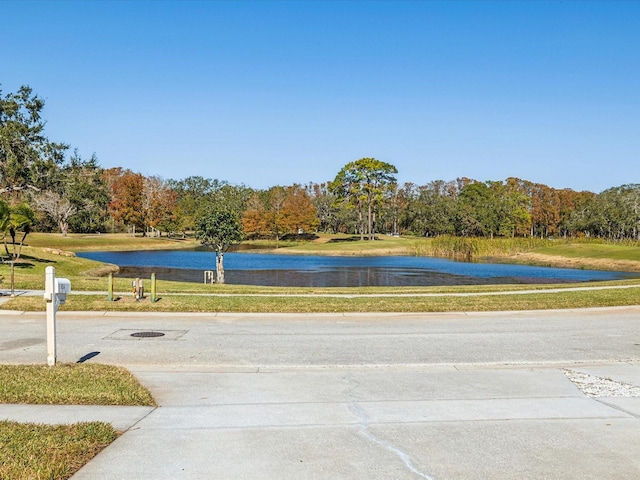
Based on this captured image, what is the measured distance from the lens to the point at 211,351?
1130 centimetres

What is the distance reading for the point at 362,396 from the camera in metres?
8.20

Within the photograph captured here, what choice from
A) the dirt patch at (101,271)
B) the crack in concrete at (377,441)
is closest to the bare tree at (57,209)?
the dirt patch at (101,271)

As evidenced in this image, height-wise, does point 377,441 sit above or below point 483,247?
below

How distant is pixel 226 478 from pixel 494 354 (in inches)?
288

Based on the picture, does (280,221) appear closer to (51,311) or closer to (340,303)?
(340,303)

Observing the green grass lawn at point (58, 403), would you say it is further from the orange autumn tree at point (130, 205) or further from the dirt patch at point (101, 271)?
the orange autumn tree at point (130, 205)

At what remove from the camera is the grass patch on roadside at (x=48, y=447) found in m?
5.19

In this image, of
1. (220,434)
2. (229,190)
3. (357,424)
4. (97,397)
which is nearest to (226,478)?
(220,434)

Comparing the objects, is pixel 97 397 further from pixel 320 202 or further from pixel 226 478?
pixel 320 202

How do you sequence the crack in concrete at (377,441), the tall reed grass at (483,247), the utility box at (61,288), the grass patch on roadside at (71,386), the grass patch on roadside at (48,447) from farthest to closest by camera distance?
the tall reed grass at (483,247) → the utility box at (61,288) → the grass patch on roadside at (71,386) → the crack in concrete at (377,441) → the grass patch on roadside at (48,447)

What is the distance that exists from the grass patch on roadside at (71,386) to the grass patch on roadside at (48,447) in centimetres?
108

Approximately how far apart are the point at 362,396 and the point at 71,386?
154 inches

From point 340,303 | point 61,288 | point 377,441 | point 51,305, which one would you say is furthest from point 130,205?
point 377,441

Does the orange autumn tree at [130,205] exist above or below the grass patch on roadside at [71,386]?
above
